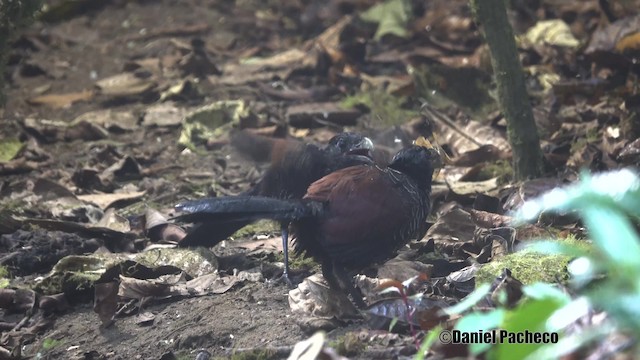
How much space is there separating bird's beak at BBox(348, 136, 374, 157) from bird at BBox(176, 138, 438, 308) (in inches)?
15.0

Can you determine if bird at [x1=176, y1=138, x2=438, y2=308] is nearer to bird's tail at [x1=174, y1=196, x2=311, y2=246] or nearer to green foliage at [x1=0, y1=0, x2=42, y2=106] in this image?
bird's tail at [x1=174, y1=196, x2=311, y2=246]

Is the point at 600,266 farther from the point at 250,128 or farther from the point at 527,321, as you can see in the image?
the point at 250,128

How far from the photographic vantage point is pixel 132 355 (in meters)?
3.38

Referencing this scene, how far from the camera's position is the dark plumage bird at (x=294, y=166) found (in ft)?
13.5

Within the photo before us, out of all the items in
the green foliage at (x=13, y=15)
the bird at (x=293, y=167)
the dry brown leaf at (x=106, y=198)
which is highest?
the green foliage at (x=13, y=15)

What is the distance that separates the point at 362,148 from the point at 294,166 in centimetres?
33

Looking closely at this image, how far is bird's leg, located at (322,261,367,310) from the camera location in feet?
11.7

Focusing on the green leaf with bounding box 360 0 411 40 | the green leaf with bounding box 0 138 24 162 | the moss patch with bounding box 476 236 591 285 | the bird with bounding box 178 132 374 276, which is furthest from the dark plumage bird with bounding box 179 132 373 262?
the green leaf with bounding box 360 0 411 40

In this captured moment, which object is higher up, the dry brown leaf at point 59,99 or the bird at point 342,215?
the dry brown leaf at point 59,99

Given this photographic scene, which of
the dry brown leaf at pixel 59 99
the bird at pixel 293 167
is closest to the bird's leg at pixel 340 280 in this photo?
the bird at pixel 293 167

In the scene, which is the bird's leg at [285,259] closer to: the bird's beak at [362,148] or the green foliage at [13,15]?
the bird's beak at [362,148]

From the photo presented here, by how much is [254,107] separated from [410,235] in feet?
9.80

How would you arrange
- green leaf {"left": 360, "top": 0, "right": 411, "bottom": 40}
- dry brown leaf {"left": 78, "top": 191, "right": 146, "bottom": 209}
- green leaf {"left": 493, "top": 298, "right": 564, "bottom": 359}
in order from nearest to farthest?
green leaf {"left": 493, "top": 298, "right": 564, "bottom": 359}, dry brown leaf {"left": 78, "top": 191, "right": 146, "bottom": 209}, green leaf {"left": 360, "top": 0, "right": 411, "bottom": 40}

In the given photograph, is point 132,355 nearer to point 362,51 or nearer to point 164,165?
point 164,165
